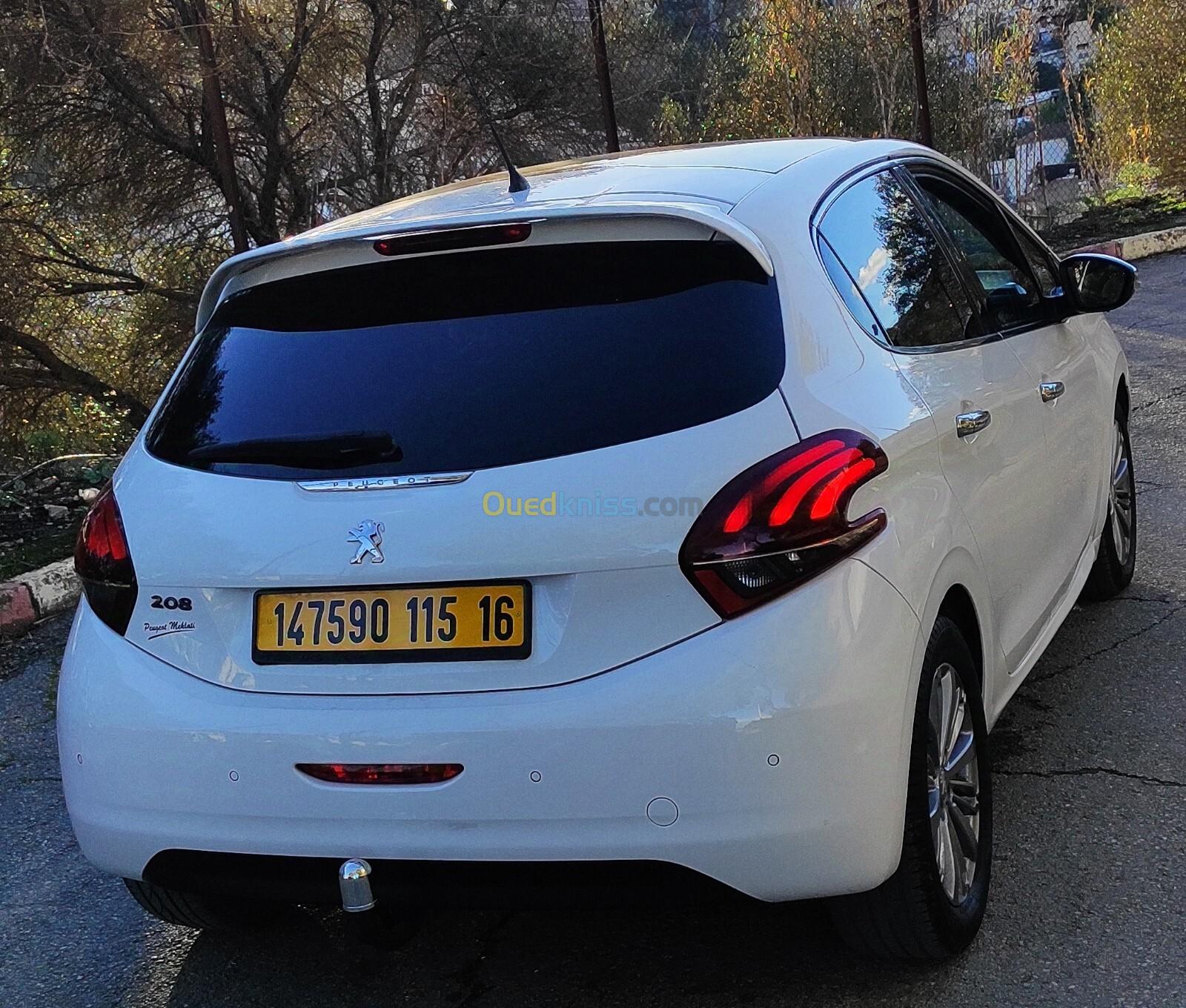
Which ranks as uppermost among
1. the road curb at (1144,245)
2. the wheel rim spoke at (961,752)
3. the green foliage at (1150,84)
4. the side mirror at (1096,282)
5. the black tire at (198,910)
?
the side mirror at (1096,282)

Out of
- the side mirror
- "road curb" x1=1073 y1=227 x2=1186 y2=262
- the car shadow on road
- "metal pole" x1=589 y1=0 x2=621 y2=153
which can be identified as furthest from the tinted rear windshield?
"road curb" x1=1073 y1=227 x2=1186 y2=262

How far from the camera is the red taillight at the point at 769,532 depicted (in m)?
2.33

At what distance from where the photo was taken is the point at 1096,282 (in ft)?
13.4

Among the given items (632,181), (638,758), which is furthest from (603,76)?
(638,758)

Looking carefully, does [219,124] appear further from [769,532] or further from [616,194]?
[769,532]

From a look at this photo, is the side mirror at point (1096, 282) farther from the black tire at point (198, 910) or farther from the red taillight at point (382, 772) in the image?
the black tire at point (198, 910)

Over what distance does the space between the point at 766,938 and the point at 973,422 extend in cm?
121

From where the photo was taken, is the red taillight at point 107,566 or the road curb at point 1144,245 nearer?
the red taillight at point 107,566

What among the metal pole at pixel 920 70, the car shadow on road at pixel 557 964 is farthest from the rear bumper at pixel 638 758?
the metal pole at pixel 920 70

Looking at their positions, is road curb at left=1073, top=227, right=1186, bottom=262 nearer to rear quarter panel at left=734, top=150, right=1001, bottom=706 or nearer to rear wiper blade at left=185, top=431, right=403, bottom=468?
rear quarter panel at left=734, top=150, right=1001, bottom=706

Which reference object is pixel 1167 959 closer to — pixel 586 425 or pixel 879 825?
pixel 879 825

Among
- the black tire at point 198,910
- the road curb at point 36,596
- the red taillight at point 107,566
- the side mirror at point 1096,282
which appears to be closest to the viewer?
the red taillight at point 107,566

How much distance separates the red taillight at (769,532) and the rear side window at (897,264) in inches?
24.3

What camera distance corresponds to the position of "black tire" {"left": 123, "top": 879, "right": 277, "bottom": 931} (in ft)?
9.82
